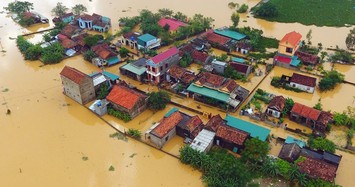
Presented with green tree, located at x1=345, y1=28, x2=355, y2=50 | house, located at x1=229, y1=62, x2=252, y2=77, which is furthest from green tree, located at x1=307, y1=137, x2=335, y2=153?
green tree, located at x1=345, y1=28, x2=355, y2=50

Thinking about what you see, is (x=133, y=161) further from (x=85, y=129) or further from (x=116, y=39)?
(x=116, y=39)

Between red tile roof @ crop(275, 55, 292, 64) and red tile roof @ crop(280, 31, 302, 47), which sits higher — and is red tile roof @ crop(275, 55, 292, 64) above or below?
below

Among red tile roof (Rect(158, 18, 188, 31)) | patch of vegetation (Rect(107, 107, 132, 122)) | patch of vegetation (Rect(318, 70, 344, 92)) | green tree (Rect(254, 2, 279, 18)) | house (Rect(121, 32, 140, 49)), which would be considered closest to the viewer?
patch of vegetation (Rect(107, 107, 132, 122))

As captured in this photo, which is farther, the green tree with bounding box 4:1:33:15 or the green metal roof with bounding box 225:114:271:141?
the green tree with bounding box 4:1:33:15

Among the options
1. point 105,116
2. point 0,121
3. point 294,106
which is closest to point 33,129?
point 0,121

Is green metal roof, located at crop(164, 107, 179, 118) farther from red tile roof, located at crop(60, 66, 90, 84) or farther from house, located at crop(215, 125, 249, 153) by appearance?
red tile roof, located at crop(60, 66, 90, 84)

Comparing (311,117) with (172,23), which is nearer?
(311,117)

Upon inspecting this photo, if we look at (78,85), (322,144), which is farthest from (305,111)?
(78,85)

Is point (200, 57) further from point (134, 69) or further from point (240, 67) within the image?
point (134, 69)
